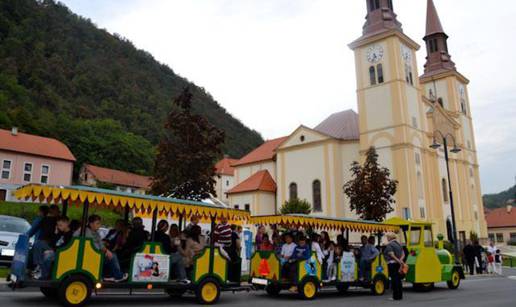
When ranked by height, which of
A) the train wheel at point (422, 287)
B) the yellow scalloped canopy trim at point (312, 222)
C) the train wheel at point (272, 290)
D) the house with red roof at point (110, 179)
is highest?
the house with red roof at point (110, 179)

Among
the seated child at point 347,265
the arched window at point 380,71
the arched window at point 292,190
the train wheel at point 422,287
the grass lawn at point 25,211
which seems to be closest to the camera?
the seated child at point 347,265

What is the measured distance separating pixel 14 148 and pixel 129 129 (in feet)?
204

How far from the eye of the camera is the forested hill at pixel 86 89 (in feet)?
242

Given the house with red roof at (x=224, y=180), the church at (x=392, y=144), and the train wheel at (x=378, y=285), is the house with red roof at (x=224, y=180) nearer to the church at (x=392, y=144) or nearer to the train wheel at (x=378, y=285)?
the church at (x=392, y=144)

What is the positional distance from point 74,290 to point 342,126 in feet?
124

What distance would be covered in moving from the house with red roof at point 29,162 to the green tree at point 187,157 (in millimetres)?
27037

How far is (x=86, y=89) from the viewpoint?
352ft

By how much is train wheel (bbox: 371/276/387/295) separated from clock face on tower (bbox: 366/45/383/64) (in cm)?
3083

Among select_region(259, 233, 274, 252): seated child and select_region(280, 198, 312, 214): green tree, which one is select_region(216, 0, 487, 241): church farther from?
select_region(259, 233, 274, 252): seated child

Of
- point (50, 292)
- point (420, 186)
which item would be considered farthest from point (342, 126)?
point (50, 292)

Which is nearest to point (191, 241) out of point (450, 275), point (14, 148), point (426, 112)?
point (450, 275)

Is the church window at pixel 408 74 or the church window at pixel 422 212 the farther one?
the church window at pixel 408 74

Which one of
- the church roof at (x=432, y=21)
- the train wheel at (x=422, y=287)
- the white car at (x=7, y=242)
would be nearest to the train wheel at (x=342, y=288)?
the train wheel at (x=422, y=287)

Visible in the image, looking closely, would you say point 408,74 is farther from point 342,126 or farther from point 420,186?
point 420,186
